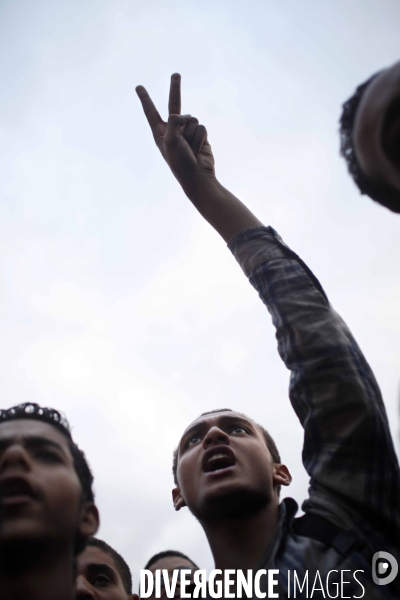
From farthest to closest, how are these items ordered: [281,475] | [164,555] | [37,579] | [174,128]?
[164,555] → [281,475] → [174,128] → [37,579]

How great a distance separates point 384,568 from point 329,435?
1.97ft

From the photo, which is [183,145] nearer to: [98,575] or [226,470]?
[226,470]

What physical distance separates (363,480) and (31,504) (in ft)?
4.84

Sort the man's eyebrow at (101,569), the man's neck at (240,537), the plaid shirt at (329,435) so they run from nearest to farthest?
the plaid shirt at (329,435)
the man's neck at (240,537)
the man's eyebrow at (101,569)

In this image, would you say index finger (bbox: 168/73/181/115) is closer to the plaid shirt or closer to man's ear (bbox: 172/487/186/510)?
the plaid shirt

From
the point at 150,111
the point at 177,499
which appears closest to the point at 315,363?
the point at 177,499

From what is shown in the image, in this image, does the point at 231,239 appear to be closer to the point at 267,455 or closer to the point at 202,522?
the point at 267,455

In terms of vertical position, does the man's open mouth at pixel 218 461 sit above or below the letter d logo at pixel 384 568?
above

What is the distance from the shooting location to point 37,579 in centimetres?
187

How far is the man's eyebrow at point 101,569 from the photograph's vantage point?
3.77 meters

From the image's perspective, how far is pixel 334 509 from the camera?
2.25m

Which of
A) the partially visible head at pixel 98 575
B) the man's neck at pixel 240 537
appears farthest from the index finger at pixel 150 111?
the partially visible head at pixel 98 575

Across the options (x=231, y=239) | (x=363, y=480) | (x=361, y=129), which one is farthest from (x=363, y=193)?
(x=363, y=480)

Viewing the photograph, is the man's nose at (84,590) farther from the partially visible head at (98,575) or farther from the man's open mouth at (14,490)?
the man's open mouth at (14,490)
